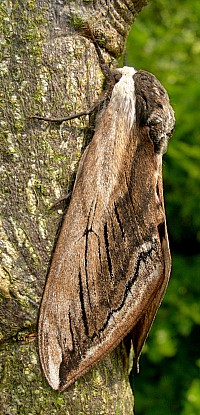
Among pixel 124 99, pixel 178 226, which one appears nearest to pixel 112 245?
pixel 124 99

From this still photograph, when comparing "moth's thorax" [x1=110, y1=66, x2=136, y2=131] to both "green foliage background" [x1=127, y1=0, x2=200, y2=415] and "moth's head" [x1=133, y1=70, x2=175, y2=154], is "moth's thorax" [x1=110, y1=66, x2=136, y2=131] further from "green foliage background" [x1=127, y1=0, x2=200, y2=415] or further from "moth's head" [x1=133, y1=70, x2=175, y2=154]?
"green foliage background" [x1=127, y1=0, x2=200, y2=415]

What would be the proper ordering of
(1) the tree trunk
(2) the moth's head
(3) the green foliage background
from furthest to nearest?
(3) the green foliage background
(2) the moth's head
(1) the tree trunk

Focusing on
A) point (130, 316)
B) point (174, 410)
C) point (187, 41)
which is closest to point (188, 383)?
point (174, 410)

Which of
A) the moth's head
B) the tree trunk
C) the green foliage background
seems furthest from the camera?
the green foliage background

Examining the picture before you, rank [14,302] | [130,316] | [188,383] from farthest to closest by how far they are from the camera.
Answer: [188,383], [130,316], [14,302]

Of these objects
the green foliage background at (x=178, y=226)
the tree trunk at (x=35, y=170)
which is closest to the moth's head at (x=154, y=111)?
A: the tree trunk at (x=35, y=170)

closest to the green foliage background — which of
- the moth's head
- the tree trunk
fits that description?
the moth's head

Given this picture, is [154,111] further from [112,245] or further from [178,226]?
[178,226]

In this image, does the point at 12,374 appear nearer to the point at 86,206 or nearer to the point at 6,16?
the point at 86,206

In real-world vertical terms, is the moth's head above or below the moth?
above
